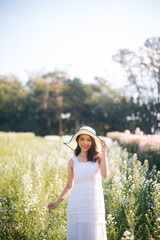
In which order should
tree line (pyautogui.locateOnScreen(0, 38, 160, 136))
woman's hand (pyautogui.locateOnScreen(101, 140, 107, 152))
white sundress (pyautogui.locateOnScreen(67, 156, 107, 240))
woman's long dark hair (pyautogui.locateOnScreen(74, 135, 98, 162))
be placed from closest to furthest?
white sundress (pyautogui.locateOnScreen(67, 156, 107, 240)) → woman's hand (pyautogui.locateOnScreen(101, 140, 107, 152)) → woman's long dark hair (pyautogui.locateOnScreen(74, 135, 98, 162)) → tree line (pyautogui.locateOnScreen(0, 38, 160, 136))

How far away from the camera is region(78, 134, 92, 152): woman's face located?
257 centimetres

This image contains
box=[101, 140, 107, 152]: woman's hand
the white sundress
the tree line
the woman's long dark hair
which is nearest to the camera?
the white sundress

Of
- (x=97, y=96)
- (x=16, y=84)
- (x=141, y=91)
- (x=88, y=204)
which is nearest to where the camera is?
(x=88, y=204)

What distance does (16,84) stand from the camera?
1260 inches

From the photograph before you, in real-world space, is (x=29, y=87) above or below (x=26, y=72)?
below

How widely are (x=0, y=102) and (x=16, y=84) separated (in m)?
3.64

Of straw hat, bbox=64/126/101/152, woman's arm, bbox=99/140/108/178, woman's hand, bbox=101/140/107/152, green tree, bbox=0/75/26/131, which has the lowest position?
woman's arm, bbox=99/140/108/178

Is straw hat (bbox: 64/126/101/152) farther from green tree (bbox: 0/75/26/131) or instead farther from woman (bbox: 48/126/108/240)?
green tree (bbox: 0/75/26/131)

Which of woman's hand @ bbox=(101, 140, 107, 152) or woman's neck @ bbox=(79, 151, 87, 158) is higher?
woman's hand @ bbox=(101, 140, 107, 152)

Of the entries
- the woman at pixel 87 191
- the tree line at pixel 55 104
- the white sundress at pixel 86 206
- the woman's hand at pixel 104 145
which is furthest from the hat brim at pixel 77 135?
the tree line at pixel 55 104

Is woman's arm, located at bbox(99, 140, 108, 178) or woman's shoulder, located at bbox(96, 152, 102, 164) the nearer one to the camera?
woman's arm, located at bbox(99, 140, 108, 178)

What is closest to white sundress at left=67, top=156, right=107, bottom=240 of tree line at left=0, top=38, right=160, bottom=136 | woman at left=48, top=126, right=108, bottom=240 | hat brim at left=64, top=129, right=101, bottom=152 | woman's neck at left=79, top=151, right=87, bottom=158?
woman at left=48, top=126, right=108, bottom=240

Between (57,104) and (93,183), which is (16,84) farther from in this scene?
(93,183)

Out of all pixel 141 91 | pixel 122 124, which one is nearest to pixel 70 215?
pixel 141 91
